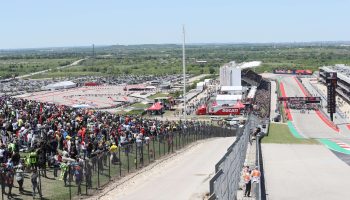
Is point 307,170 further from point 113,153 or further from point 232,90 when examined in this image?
point 232,90

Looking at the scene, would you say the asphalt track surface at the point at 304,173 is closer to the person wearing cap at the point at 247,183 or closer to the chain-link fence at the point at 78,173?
the person wearing cap at the point at 247,183

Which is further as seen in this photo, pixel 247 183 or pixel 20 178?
pixel 247 183

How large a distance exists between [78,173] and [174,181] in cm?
573

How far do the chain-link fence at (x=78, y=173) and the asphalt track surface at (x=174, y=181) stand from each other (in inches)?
29.5

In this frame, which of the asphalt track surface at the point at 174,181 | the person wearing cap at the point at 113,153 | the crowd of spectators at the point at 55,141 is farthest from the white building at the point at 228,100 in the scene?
the person wearing cap at the point at 113,153

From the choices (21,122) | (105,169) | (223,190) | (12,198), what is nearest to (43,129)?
(21,122)

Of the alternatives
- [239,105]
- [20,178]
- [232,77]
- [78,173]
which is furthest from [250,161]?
[232,77]

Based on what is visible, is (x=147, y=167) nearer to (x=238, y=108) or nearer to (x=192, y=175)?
(x=192, y=175)

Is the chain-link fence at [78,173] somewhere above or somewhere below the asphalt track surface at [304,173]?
above

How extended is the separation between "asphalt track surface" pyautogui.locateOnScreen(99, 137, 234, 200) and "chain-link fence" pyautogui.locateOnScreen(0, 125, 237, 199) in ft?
2.46

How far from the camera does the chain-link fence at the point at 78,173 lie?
1855 cm

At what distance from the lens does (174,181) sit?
24.4 metres

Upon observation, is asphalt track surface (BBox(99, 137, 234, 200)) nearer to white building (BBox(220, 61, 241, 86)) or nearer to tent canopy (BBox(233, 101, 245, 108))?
tent canopy (BBox(233, 101, 245, 108))

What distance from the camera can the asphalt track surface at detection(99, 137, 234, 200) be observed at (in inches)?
842
